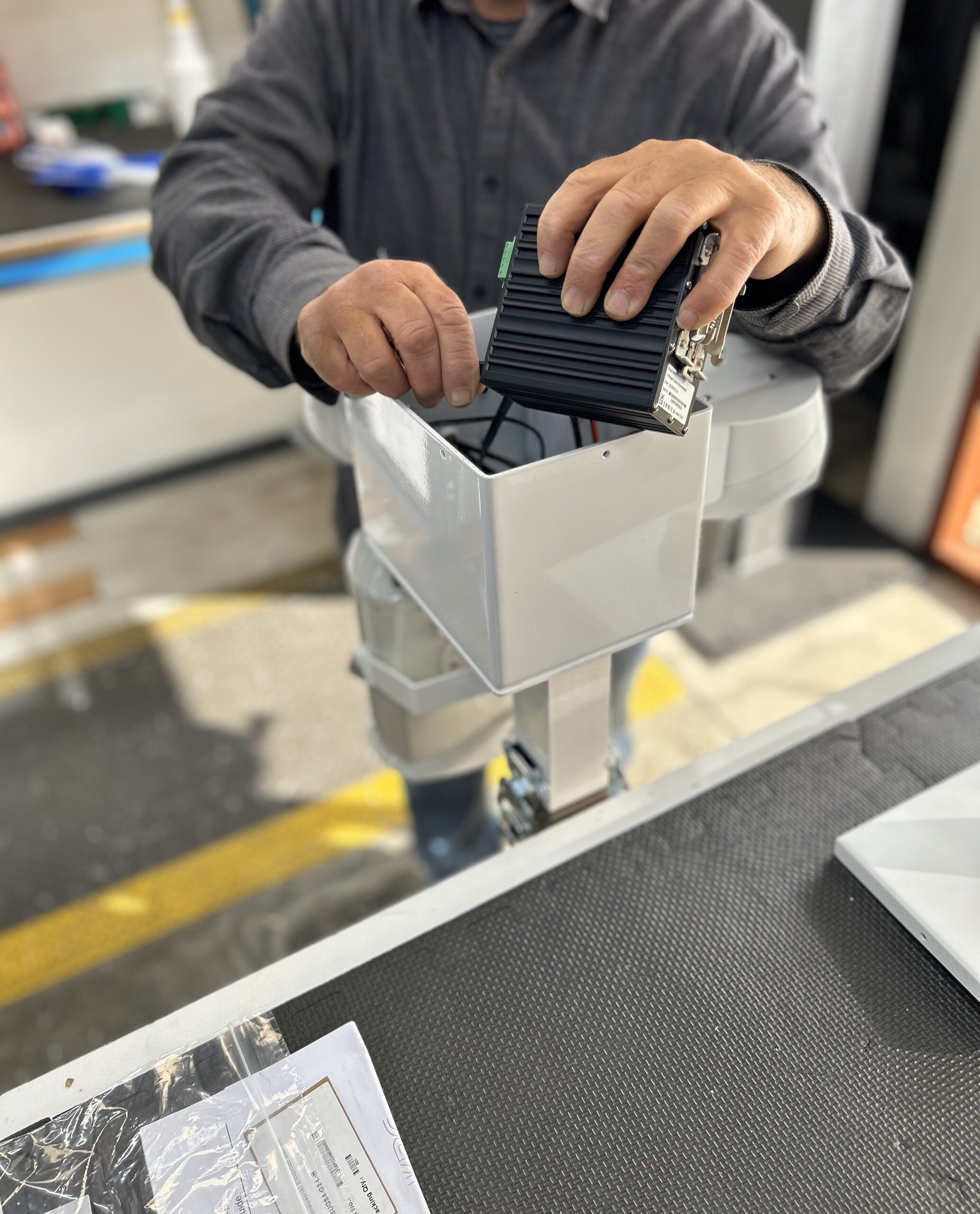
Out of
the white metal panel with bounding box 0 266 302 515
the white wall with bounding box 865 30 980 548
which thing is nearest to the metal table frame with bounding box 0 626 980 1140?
the white wall with bounding box 865 30 980 548

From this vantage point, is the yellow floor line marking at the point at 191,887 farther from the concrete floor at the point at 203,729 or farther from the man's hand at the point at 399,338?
the man's hand at the point at 399,338

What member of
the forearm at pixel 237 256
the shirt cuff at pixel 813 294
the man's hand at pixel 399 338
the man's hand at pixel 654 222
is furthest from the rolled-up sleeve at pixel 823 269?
the forearm at pixel 237 256

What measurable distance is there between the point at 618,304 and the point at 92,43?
2.01 m

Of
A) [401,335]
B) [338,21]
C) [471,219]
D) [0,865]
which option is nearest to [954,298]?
[471,219]

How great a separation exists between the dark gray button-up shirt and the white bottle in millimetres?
1079

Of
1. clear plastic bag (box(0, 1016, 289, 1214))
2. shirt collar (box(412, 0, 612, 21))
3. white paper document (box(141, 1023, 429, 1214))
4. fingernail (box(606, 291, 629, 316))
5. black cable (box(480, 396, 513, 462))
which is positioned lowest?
clear plastic bag (box(0, 1016, 289, 1214))

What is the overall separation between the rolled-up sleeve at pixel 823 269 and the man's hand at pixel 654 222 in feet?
0.35

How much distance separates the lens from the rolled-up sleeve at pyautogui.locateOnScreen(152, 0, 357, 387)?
2.24ft

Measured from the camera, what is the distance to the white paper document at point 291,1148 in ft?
1.53

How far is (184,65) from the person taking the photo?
71.1 inches

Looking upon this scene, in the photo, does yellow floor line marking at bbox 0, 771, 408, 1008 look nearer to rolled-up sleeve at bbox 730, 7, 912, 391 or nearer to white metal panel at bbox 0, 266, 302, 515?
rolled-up sleeve at bbox 730, 7, 912, 391

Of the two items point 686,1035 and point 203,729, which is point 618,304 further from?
point 203,729

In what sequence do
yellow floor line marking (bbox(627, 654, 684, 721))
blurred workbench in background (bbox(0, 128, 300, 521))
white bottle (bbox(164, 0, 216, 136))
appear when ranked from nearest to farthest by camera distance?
1. yellow floor line marking (bbox(627, 654, 684, 721))
2. white bottle (bbox(164, 0, 216, 136))
3. blurred workbench in background (bbox(0, 128, 300, 521))

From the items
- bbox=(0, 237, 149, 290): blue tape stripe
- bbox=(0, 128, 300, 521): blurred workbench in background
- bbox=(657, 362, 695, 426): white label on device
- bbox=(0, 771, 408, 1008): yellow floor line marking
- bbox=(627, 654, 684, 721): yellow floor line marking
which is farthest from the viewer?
bbox=(0, 128, 300, 521): blurred workbench in background
